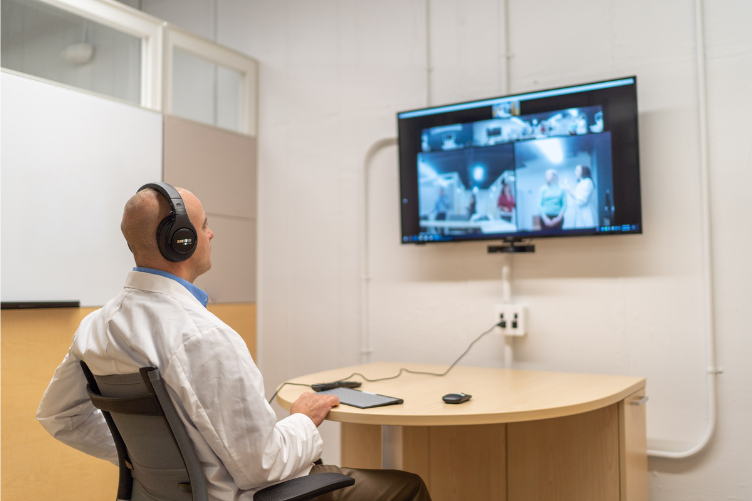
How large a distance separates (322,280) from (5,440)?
168 centimetres

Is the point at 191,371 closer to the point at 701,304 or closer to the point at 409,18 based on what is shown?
the point at 701,304

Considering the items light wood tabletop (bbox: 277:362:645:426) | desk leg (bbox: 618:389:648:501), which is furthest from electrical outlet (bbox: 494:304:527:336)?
desk leg (bbox: 618:389:648:501)

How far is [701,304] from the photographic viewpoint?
8.05 ft

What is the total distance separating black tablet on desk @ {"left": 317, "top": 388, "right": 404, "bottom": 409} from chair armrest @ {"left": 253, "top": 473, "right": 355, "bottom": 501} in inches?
12.4

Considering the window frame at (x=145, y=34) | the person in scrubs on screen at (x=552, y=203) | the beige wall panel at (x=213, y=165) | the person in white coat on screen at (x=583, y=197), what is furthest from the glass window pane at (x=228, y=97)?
the person in white coat on screen at (x=583, y=197)

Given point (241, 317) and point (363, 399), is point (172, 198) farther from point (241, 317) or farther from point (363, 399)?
point (241, 317)

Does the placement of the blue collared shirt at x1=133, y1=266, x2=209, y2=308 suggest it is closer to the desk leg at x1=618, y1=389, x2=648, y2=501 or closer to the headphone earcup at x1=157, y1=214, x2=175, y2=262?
the headphone earcup at x1=157, y1=214, x2=175, y2=262

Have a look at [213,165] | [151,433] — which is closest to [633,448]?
[151,433]

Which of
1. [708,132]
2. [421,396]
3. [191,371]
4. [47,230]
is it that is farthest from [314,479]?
[708,132]

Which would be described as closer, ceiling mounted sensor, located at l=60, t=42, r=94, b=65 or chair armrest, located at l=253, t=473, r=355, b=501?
chair armrest, located at l=253, t=473, r=355, b=501

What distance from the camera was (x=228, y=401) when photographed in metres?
1.26

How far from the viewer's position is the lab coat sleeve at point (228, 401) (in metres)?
1.25

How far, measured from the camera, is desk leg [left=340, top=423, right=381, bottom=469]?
230 centimetres

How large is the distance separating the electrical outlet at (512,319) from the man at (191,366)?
1511mm
